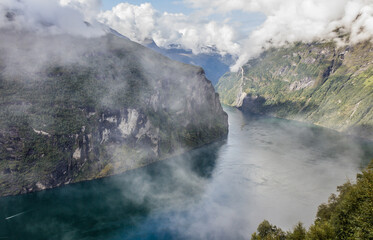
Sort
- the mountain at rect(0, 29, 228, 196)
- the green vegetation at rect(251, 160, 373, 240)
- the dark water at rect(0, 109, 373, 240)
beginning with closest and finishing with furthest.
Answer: the green vegetation at rect(251, 160, 373, 240), the dark water at rect(0, 109, 373, 240), the mountain at rect(0, 29, 228, 196)

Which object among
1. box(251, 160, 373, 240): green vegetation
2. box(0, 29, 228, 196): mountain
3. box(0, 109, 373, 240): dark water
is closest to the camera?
box(251, 160, 373, 240): green vegetation

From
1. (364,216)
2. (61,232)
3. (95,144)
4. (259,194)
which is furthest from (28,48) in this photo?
(364,216)

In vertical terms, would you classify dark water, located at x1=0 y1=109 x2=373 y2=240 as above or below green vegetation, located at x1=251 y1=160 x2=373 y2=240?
below

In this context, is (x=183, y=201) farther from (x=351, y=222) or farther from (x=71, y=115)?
(x=71, y=115)

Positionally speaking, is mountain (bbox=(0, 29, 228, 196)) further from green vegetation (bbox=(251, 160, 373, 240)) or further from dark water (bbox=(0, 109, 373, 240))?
green vegetation (bbox=(251, 160, 373, 240))

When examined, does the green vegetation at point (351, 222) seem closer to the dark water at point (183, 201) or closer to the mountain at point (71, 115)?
the dark water at point (183, 201)

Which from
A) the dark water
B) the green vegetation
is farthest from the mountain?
the green vegetation

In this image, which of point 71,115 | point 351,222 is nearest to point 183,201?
point 351,222

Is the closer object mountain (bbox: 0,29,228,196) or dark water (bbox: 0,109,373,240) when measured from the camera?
dark water (bbox: 0,109,373,240)
